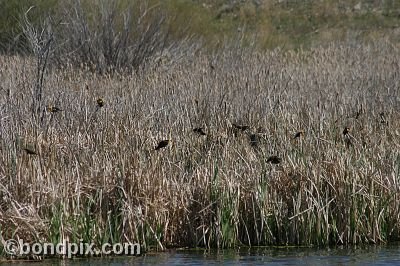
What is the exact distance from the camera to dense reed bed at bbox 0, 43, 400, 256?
26.8 ft

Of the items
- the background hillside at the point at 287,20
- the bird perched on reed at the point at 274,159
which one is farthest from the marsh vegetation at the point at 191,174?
the background hillside at the point at 287,20

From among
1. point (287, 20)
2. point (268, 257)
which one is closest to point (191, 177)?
point (268, 257)

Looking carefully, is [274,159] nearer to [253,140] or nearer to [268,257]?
[268,257]

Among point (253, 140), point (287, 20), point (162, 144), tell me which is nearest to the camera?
point (162, 144)

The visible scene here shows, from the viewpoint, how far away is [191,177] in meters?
8.60

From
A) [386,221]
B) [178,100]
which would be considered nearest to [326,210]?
[386,221]

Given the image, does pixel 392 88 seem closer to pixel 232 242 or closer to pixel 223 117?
pixel 223 117

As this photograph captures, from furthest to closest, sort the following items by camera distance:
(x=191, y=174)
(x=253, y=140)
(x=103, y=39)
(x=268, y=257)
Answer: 1. (x=103, y=39)
2. (x=253, y=140)
3. (x=191, y=174)
4. (x=268, y=257)

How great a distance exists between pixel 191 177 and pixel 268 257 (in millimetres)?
1032

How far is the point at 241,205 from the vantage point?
8.57 m

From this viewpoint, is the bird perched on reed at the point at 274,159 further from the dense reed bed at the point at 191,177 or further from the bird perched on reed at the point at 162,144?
the bird perched on reed at the point at 162,144

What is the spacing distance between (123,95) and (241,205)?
3859 millimetres

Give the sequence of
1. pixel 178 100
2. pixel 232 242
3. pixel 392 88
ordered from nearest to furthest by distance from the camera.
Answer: pixel 232 242
pixel 178 100
pixel 392 88

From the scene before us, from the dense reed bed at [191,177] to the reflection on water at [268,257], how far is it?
15 centimetres
